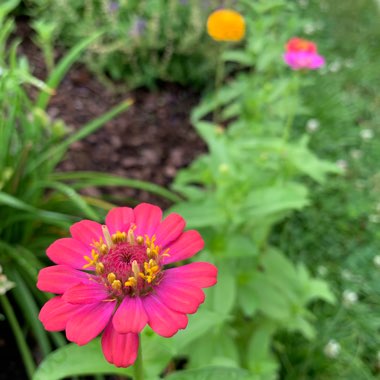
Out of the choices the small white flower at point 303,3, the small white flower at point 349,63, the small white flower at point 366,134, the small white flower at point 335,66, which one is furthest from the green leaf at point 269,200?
the small white flower at point 303,3

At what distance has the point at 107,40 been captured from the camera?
2.61 meters

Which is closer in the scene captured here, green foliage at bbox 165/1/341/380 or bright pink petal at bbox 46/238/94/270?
bright pink petal at bbox 46/238/94/270

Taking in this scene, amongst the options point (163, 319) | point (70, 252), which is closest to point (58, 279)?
point (70, 252)

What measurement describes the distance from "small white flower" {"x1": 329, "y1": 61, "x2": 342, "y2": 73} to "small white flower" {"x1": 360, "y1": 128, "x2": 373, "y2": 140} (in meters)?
0.50

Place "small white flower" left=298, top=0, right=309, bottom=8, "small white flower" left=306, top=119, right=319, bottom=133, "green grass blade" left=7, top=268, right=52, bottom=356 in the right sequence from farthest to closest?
1. "small white flower" left=298, top=0, right=309, bottom=8
2. "small white flower" left=306, top=119, right=319, bottom=133
3. "green grass blade" left=7, top=268, right=52, bottom=356

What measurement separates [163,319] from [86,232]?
17cm

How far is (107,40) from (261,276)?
1.73m

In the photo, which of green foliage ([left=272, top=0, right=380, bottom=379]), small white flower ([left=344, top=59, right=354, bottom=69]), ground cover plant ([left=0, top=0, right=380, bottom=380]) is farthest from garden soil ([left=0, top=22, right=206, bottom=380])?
small white flower ([left=344, top=59, right=354, bottom=69])

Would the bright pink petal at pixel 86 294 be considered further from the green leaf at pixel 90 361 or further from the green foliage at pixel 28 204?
the green foliage at pixel 28 204

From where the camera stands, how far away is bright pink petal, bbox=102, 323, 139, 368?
55 cm

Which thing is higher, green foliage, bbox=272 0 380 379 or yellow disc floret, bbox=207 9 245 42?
yellow disc floret, bbox=207 9 245 42

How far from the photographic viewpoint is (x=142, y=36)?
Result: 8.18 feet

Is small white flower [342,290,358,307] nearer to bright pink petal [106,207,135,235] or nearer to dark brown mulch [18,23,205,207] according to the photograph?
dark brown mulch [18,23,205,207]

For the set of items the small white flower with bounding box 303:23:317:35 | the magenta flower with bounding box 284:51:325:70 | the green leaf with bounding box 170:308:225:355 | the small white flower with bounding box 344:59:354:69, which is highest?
the magenta flower with bounding box 284:51:325:70
